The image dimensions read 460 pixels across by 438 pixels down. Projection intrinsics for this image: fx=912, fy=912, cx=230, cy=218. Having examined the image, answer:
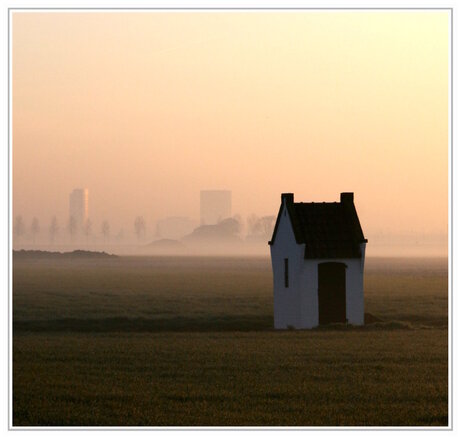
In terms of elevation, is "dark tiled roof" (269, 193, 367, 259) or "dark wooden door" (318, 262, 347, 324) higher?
"dark tiled roof" (269, 193, 367, 259)

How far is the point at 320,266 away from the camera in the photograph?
3562cm

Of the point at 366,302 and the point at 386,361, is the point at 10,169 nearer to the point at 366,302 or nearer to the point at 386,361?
the point at 386,361

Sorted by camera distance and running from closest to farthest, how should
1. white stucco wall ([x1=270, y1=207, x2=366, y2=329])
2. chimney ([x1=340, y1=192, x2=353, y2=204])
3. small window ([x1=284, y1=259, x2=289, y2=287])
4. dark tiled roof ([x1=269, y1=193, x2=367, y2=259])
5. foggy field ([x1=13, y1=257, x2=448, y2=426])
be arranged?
foggy field ([x1=13, y1=257, x2=448, y2=426]) < white stucco wall ([x1=270, y1=207, x2=366, y2=329]) < dark tiled roof ([x1=269, y1=193, x2=367, y2=259]) < small window ([x1=284, y1=259, x2=289, y2=287]) < chimney ([x1=340, y1=192, x2=353, y2=204])

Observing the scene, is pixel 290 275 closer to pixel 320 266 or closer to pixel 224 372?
pixel 320 266

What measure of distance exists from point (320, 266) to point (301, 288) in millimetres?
1195

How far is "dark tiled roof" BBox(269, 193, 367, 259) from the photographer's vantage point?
3553 centimetres

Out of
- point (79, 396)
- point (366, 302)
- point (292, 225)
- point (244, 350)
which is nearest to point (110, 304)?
point (366, 302)

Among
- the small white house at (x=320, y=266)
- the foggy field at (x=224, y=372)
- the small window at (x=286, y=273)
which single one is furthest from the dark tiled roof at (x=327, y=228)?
the foggy field at (x=224, y=372)

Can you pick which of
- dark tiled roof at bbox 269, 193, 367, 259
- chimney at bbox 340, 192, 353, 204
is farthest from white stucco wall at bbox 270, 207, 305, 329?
chimney at bbox 340, 192, 353, 204

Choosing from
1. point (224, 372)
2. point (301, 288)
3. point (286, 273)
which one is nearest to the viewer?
point (224, 372)

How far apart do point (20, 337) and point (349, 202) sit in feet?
46.0

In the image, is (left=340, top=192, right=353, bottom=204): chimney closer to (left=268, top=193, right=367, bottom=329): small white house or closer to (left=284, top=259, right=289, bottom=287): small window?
(left=268, top=193, right=367, bottom=329): small white house

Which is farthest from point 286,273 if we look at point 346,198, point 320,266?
point 346,198

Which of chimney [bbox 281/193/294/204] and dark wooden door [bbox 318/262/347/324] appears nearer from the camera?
dark wooden door [bbox 318/262/347/324]
